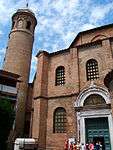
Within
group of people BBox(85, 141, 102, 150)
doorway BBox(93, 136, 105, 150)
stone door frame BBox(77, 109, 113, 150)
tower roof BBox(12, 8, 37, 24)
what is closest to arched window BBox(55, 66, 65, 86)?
stone door frame BBox(77, 109, 113, 150)

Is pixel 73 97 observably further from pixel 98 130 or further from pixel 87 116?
pixel 98 130

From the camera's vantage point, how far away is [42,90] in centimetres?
1753

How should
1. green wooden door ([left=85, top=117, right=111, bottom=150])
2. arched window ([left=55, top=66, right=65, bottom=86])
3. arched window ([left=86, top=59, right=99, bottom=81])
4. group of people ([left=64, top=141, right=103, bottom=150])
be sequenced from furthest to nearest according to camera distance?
1. arched window ([left=55, top=66, right=65, bottom=86])
2. arched window ([left=86, top=59, right=99, bottom=81])
3. green wooden door ([left=85, top=117, right=111, bottom=150])
4. group of people ([left=64, top=141, right=103, bottom=150])

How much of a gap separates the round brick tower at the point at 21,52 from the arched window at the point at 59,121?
465 centimetres

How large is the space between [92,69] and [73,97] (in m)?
2.79

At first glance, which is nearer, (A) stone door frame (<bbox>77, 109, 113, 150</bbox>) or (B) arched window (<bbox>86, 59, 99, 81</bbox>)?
(A) stone door frame (<bbox>77, 109, 113, 150</bbox>)

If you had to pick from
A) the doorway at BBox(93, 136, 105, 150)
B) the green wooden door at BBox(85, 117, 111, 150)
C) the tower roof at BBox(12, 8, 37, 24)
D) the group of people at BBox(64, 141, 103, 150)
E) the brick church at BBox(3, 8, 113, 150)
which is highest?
the tower roof at BBox(12, 8, 37, 24)

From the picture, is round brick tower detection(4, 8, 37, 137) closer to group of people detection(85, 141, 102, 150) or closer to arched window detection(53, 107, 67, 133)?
arched window detection(53, 107, 67, 133)

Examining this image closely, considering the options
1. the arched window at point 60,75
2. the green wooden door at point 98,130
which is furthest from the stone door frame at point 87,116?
the arched window at point 60,75

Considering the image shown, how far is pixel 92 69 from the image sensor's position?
16844mm

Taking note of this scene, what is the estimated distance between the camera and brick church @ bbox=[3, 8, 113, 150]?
594 inches

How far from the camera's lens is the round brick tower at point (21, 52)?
2030 cm

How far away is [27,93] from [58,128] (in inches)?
259

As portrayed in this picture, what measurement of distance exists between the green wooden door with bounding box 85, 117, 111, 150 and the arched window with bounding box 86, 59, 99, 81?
10.9 feet
